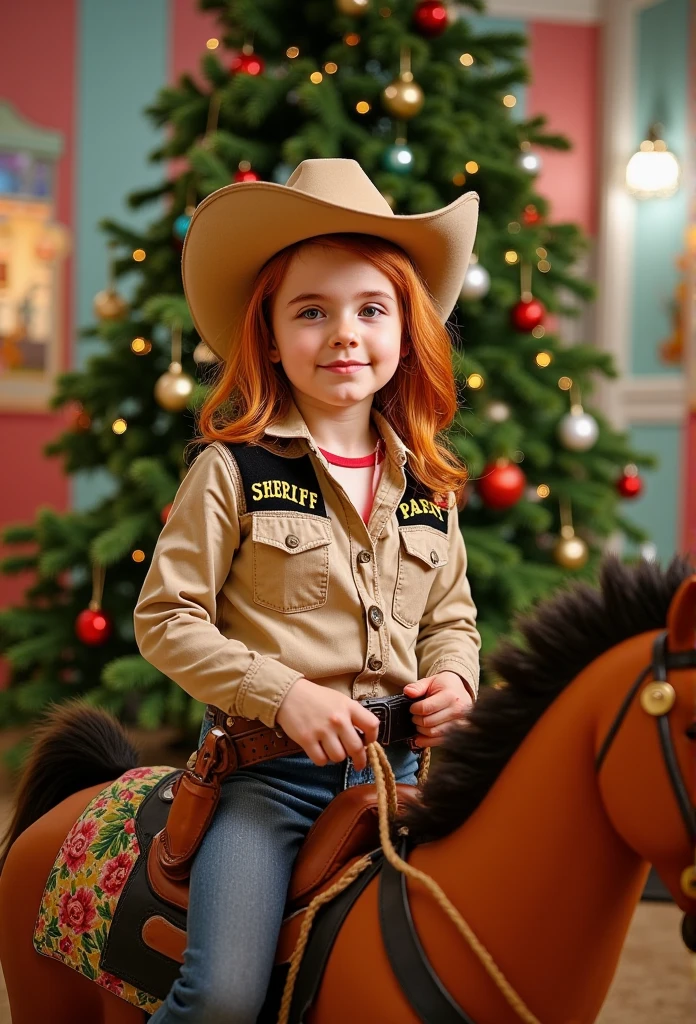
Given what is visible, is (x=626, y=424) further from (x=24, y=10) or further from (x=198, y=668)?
(x=198, y=668)

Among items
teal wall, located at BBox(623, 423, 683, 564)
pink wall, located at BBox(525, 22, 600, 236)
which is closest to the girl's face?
teal wall, located at BBox(623, 423, 683, 564)

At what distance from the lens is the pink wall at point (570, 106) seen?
4.86 metres

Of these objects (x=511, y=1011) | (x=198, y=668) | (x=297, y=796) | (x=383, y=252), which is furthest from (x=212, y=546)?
(x=511, y=1011)

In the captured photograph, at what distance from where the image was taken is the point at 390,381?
4.76 feet

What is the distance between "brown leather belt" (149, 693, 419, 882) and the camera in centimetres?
114

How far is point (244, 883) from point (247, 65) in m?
2.34

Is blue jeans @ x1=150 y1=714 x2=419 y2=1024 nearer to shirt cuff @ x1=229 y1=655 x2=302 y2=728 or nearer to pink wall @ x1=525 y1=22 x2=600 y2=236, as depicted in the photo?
shirt cuff @ x1=229 y1=655 x2=302 y2=728

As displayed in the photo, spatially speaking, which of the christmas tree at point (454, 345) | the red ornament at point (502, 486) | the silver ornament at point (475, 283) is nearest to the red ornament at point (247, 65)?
the christmas tree at point (454, 345)

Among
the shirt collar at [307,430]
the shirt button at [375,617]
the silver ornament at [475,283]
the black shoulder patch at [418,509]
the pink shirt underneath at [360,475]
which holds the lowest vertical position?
the shirt button at [375,617]

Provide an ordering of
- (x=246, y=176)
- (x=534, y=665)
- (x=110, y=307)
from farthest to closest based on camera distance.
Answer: (x=110, y=307), (x=246, y=176), (x=534, y=665)

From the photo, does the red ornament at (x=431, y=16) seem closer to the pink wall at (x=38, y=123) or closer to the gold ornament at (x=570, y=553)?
the gold ornament at (x=570, y=553)

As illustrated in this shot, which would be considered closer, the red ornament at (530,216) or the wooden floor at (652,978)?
the wooden floor at (652,978)

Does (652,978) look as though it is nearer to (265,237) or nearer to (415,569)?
(415,569)

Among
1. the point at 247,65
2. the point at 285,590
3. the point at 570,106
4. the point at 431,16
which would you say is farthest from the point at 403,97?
the point at 570,106
